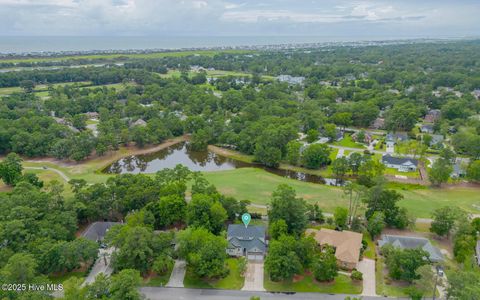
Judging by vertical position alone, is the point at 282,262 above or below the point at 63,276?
above

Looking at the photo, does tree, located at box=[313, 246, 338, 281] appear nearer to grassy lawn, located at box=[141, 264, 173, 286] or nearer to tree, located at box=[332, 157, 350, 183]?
grassy lawn, located at box=[141, 264, 173, 286]

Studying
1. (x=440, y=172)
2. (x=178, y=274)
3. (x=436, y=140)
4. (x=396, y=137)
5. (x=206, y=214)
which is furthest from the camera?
(x=396, y=137)

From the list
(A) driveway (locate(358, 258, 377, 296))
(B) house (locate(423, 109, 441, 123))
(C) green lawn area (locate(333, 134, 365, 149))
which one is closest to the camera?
(A) driveway (locate(358, 258, 377, 296))

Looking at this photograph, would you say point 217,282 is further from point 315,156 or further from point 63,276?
point 315,156

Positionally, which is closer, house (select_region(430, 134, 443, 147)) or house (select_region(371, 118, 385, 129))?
house (select_region(430, 134, 443, 147))

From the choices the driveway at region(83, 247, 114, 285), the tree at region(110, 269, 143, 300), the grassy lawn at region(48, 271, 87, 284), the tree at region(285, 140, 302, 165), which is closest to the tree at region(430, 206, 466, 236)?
the tree at region(285, 140, 302, 165)

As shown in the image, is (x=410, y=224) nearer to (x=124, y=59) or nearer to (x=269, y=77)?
(x=269, y=77)

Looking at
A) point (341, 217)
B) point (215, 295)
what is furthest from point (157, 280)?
point (341, 217)
